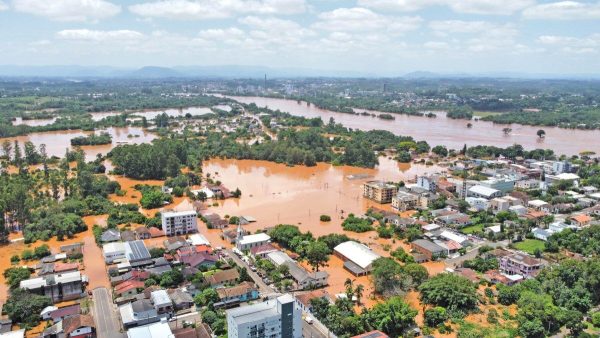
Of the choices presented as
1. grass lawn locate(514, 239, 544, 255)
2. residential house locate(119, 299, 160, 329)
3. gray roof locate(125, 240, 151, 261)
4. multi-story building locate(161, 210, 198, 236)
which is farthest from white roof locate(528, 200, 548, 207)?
residential house locate(119, 299, 160, 329)

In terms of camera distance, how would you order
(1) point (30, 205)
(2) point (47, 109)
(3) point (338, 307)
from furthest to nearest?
(2) point (47, 109) < (1) point (30, 205) < (3) point (338, 307)

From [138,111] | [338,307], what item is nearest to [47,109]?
[138,111]

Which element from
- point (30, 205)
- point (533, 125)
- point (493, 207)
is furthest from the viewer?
point (533, 125)

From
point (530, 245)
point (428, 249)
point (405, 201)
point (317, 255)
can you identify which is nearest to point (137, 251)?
point (317, 255)

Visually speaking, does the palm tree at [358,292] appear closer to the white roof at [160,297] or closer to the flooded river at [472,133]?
the white roof at [160,297]

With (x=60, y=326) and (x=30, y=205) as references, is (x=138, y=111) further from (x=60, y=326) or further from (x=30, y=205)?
(x=60, y=326)

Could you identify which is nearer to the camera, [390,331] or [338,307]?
[390,331]

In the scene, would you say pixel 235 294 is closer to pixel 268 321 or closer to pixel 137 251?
pixel 268 321
